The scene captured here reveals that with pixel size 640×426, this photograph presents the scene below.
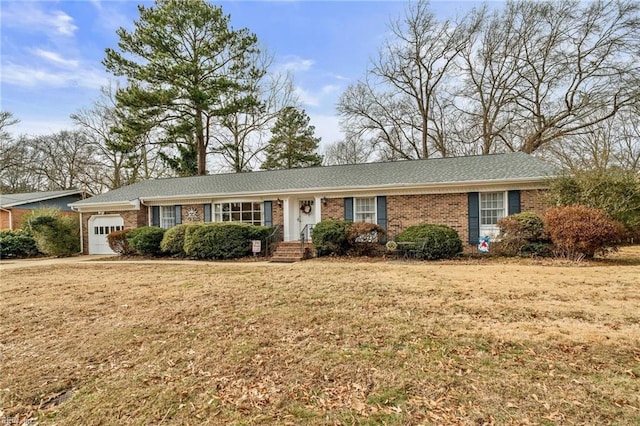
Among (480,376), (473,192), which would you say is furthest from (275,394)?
(473,192)

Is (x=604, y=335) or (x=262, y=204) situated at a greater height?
(x=262, y=204)

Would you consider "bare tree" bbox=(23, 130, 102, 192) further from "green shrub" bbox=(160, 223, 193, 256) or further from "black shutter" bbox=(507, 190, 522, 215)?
"black shutter" bbox=(507, 190, 522, 215)

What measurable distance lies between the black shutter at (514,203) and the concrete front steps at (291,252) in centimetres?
697

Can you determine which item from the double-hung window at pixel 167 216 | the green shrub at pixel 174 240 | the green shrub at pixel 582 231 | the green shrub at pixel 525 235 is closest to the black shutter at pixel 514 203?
the green shrub at pixel 525 235

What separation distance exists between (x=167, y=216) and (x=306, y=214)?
22.3 ft

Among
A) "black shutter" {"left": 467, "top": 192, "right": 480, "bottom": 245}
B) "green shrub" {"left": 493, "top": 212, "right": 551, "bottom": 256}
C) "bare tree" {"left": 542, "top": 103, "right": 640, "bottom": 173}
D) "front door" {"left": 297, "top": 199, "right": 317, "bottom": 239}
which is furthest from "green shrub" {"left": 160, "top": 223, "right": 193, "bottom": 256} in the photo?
"bare tree" {"left": 542, "top": 103, "right": 640, "bottom": 173}

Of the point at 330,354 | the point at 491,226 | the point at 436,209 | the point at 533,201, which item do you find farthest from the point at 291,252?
the point at 330,354

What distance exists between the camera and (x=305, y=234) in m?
14.1

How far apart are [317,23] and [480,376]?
12134 mm

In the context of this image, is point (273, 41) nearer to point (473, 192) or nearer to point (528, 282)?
point (473, 192)

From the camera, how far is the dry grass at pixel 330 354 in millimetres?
2678

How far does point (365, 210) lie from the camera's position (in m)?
13.4

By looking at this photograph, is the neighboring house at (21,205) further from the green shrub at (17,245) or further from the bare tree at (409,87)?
the bare tree at (409,87)

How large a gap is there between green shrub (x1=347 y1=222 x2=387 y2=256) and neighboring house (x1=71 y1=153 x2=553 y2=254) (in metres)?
0.87
